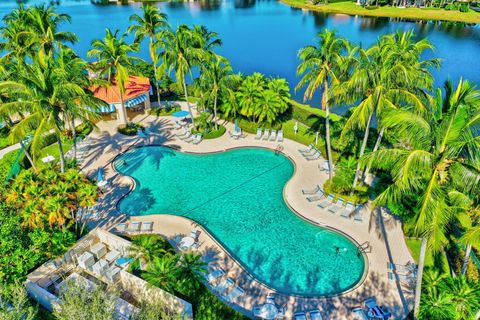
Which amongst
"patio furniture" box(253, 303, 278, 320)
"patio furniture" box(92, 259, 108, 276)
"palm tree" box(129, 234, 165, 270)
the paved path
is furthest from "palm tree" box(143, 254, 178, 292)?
the paved path

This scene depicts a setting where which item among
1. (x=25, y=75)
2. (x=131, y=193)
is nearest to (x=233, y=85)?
(x=131, y=193)

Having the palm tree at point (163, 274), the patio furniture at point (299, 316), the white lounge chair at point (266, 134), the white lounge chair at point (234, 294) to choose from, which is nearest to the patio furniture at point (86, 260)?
the palm tree at point (163, 274)

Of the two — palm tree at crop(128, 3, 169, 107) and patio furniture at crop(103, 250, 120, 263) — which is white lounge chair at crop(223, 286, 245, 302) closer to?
patio furniture at crop(103, 250, 120, 263)

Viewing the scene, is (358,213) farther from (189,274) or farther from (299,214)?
(189,274)

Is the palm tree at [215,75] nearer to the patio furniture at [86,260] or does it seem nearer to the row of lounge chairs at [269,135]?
the row of lounge chairs at [269,135]

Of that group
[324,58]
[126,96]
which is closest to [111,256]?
[324,58]

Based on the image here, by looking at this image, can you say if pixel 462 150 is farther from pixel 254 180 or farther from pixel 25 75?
pixel 25 75
